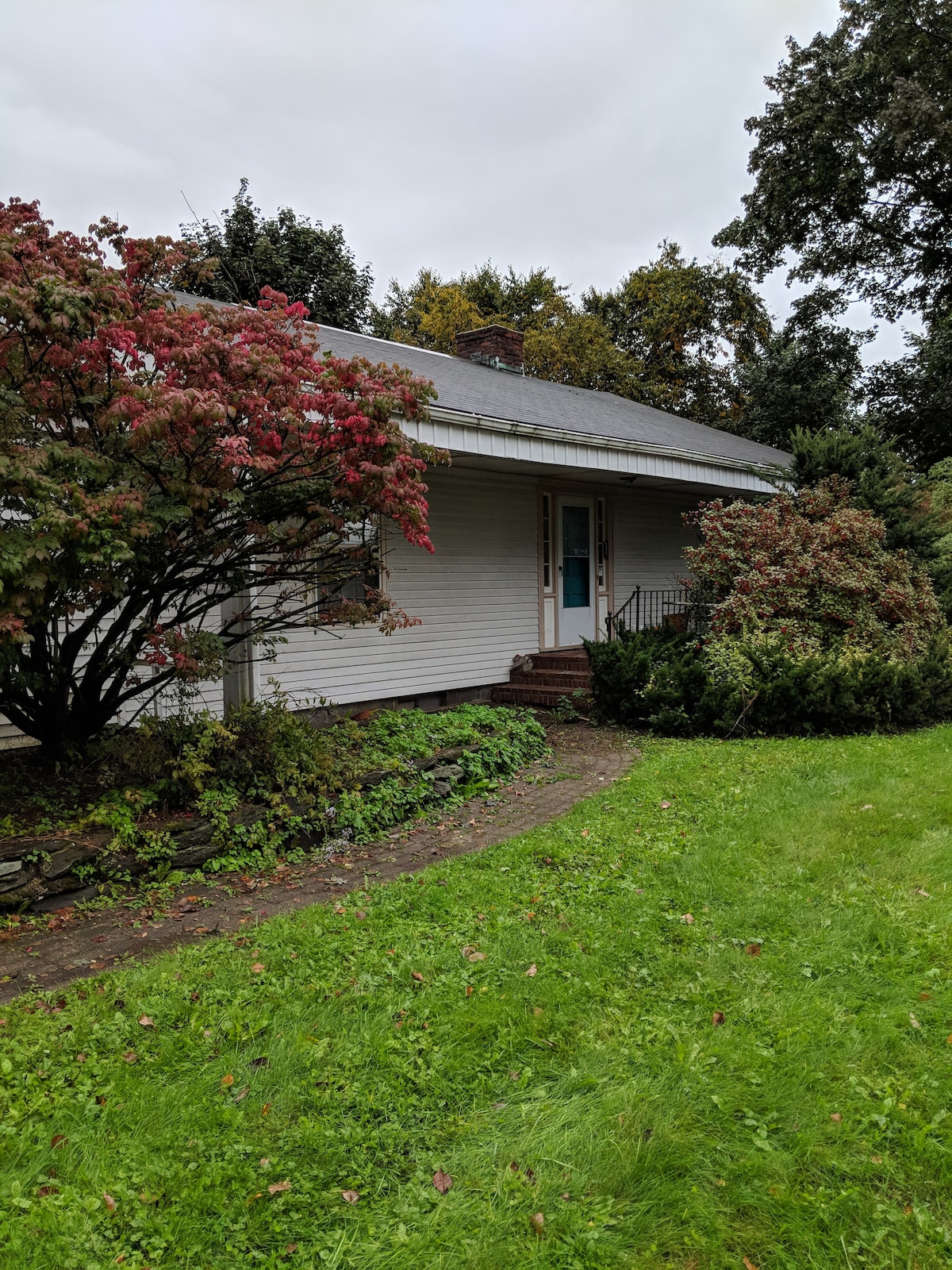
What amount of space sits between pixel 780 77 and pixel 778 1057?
22.8 metres

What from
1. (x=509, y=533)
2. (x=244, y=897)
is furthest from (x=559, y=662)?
(x=244, y=897)

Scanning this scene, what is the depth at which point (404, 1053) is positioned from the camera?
9.32 ft

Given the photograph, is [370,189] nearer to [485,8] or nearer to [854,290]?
[854,290]

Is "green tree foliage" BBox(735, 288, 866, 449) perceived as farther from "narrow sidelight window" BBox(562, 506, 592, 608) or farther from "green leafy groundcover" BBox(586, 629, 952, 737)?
"green leafy groundcover" BBox(586, 629, 952, 737)

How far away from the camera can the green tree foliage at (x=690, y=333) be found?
2739cm

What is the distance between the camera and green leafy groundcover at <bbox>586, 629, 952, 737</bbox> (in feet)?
27.7

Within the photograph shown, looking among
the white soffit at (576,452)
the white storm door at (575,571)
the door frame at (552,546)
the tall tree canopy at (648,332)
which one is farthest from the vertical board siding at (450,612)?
the tall tree canopy at (648,332)

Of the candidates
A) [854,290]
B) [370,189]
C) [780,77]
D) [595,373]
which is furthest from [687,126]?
[370,189]

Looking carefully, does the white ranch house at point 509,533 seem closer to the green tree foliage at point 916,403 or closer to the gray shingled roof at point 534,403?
the gray shingled roof at point 534,403

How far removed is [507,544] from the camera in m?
11.1

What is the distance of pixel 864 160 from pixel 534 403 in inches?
551

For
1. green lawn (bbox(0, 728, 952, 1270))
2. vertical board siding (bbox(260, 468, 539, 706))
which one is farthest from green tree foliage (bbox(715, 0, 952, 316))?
green lawn (bbox(0, 728, 952, 1270))

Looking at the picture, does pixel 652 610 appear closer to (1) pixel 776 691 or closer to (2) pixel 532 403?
(2) pixel 532 403

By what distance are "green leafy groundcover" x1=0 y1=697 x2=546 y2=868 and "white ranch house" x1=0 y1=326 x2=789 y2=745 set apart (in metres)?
1.70
